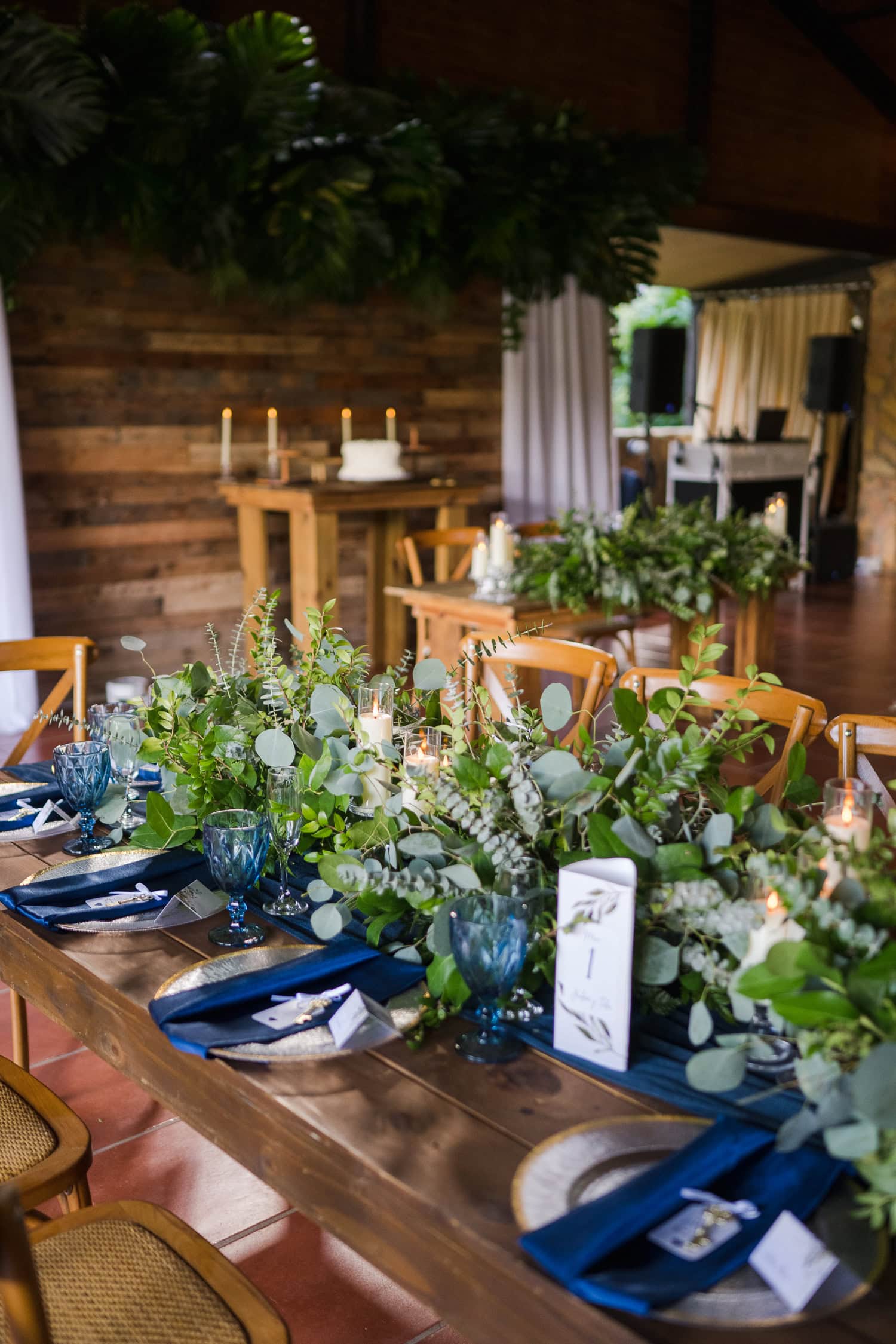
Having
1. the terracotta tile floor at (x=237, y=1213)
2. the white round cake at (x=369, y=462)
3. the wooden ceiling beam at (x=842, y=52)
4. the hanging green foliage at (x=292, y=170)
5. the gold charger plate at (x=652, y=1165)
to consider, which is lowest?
the terracotta tile floor at (x=237, y=1213)

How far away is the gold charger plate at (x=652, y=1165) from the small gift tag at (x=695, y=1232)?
0.03m

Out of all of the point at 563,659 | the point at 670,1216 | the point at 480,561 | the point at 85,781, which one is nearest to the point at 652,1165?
the point at 670,1216

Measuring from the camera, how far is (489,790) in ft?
4.37

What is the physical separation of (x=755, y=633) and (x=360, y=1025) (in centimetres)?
385

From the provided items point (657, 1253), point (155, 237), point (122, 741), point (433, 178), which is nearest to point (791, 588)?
point (433, 178)

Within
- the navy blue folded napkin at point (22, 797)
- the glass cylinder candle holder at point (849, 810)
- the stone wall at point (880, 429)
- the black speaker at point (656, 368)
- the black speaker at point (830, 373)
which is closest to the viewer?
the glass cylinder candle holder at point (849, 810)

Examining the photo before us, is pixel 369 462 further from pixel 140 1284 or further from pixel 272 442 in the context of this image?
pixel 140 1284

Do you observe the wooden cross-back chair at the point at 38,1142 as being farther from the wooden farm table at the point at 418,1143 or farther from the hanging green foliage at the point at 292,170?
the hanging green foliage at the point at 292,170

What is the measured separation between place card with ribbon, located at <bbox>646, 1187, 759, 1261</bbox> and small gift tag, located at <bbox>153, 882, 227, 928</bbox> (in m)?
0.76

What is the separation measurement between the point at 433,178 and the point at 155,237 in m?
1.37

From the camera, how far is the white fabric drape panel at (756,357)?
1117 centimetres

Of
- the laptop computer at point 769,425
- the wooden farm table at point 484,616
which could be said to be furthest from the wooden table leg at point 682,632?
the laptop computer at point 769,425

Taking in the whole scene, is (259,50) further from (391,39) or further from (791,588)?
(791,588)

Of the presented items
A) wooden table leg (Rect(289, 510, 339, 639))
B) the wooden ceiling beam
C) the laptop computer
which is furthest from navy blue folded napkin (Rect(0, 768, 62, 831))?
the wooden ceiling beam
